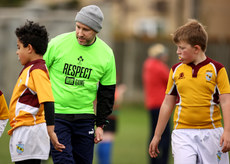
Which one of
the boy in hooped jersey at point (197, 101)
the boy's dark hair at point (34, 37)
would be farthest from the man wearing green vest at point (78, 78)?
the boy in hooped jersey at point (197, 101)

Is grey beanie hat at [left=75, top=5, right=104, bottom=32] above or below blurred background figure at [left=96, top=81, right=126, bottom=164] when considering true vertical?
above

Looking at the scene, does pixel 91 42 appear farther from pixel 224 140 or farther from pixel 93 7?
pixel 224 140

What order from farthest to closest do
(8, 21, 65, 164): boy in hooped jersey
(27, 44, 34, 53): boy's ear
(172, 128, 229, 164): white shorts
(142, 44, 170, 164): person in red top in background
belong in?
(142, 44, 170, 164): person in red top in background → (172, 128, 229, 164): white shorts → (27, 44, 34, 53): boy's ear → (8, 21, 65, 164): boy in hooped jersey

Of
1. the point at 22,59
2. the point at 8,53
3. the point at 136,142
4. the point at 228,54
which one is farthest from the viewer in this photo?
the point at 228,54

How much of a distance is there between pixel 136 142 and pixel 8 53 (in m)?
6.13

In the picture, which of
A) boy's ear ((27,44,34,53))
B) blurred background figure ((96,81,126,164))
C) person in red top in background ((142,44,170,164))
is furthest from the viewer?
person in red top in background ((142,44,170,164))

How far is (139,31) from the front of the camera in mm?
41500

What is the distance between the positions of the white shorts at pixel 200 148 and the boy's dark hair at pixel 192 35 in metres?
0.90

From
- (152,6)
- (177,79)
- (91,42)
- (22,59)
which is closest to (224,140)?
(177,79)

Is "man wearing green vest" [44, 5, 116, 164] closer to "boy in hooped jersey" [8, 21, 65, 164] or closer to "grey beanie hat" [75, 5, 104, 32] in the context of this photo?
"grey beanie hat" [75, 5, 104, 32]

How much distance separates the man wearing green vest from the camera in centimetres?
563

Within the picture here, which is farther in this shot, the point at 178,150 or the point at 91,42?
the point at 91,42

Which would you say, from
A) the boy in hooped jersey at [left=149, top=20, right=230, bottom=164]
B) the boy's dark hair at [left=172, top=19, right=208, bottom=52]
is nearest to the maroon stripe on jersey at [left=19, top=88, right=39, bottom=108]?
the boy in hooped jersey at [left=149, top=20, right=230, bottom=164]

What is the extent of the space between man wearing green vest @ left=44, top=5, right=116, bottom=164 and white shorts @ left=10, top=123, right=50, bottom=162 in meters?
0.52
